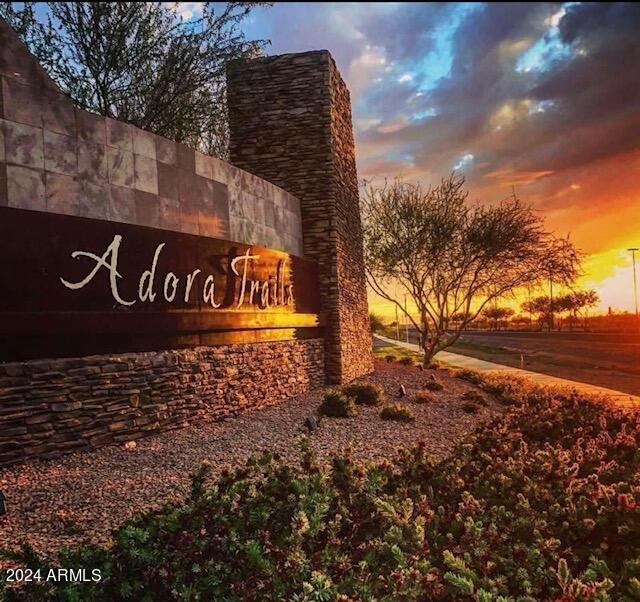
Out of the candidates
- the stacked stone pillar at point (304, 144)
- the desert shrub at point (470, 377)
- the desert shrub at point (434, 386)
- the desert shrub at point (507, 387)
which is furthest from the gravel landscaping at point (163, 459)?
the desert shrub at point (470, 377)

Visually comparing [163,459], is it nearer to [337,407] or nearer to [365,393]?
[337,407]

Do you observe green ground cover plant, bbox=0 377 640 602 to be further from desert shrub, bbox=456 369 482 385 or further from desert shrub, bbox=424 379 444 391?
desert shrub, bbox=456 369 482 385

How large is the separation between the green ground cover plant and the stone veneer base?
4798mm

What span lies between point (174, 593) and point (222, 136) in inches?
799

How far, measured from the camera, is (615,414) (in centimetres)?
Answer: 1111

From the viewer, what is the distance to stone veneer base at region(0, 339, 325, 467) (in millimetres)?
8680

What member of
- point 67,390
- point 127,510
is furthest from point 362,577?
point 67,390

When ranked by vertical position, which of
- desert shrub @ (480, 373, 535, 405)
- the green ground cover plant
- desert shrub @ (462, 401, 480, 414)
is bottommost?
desert shrub @ (480, 373, 535, 405)

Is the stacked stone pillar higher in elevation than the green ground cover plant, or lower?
higher

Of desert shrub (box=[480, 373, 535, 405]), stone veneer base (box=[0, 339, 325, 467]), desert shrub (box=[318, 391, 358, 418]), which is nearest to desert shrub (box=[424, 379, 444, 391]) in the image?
desert shrub (box=[480, 373, 535, 405])

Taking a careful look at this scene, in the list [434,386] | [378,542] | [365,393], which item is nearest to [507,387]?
[434,386]

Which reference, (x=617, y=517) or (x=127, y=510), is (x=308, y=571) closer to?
(x=617, y=517)

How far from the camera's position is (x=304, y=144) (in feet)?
61.0

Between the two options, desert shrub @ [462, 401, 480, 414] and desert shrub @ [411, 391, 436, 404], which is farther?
desert shrub @ [411, 391, 436, 404]
